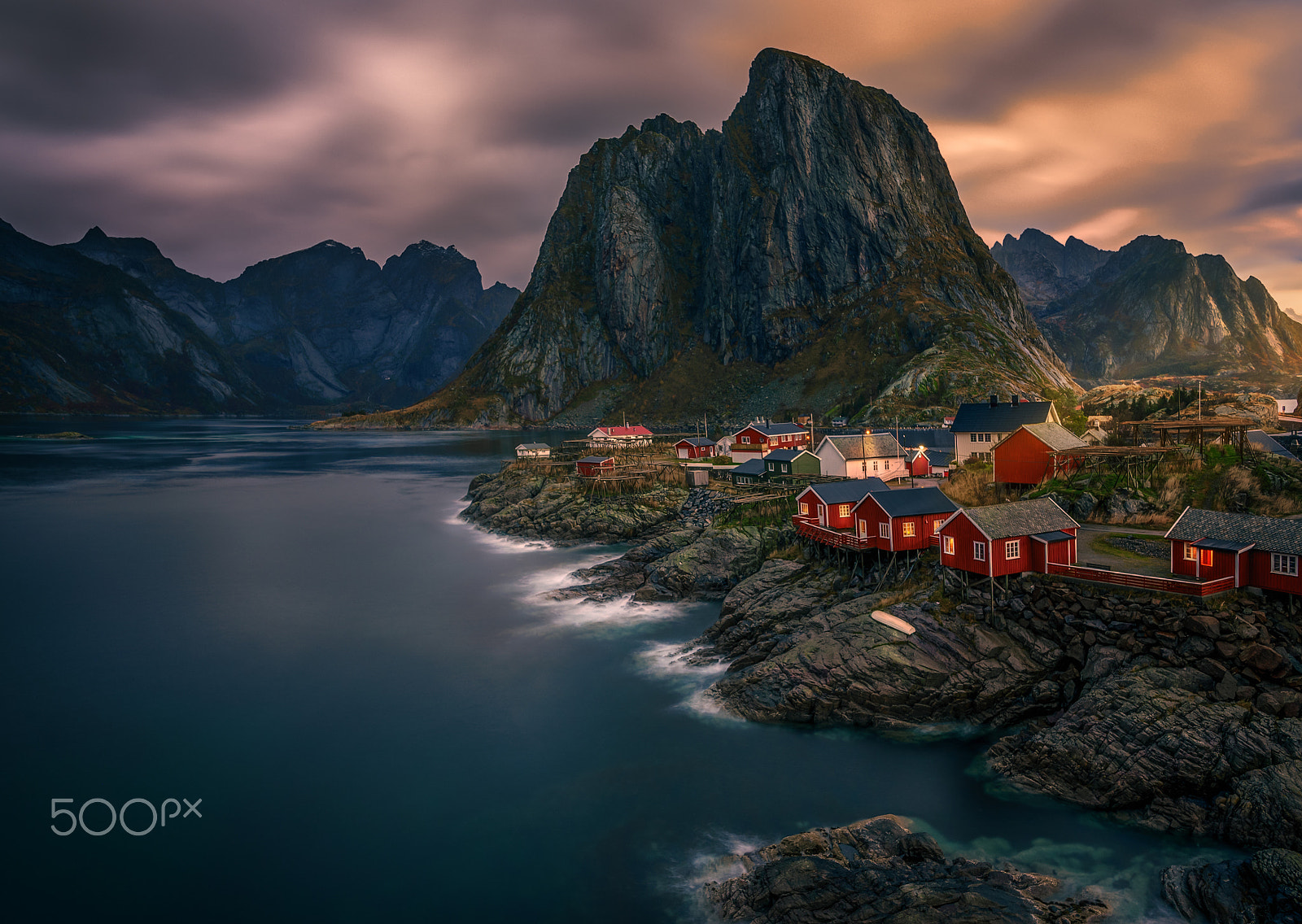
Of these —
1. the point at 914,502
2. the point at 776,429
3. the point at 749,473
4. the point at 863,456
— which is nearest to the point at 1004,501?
the point at 914,502

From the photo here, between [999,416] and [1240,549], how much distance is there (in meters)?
37.7

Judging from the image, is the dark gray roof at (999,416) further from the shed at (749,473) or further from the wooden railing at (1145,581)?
the wooden railing at (1145,581)

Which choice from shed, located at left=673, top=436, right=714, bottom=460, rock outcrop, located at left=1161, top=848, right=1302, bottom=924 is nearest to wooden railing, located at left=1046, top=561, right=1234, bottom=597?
rock outcrop, located at left=1161, top=848, right=1302, bottom=924

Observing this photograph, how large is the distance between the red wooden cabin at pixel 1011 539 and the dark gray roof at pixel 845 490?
10.5 metres

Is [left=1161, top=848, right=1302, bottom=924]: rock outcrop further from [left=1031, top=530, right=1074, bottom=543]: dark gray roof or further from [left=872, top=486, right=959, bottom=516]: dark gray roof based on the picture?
[left=872, top=486, right=959, bottom=516]: dark gray roof

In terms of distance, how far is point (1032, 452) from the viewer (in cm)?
4450

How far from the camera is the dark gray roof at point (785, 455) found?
67.1m

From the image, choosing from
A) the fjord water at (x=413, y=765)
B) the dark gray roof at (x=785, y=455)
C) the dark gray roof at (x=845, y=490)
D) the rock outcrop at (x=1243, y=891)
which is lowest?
the fjord water at (x=413, y=765)

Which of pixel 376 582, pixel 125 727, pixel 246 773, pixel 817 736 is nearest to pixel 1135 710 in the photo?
pixel 817 736

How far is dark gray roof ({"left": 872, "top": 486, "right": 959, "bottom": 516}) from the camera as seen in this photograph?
1433 inches

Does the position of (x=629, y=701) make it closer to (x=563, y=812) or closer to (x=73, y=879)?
(x=563, y=812)

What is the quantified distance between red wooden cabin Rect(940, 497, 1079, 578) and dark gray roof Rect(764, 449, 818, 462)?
3324 cm

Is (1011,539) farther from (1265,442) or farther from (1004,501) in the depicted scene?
(1265,442)

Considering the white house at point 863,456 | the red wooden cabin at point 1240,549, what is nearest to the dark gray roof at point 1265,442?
the white house at point 863,456
